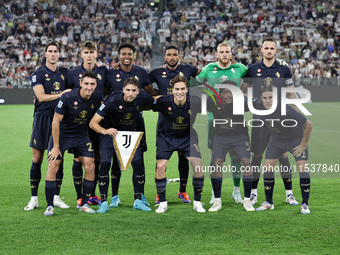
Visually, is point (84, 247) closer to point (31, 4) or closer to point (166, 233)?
point (166, 233)

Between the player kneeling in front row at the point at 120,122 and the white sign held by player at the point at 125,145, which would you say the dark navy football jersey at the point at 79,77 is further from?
the white sign held by player at the point at 125,145

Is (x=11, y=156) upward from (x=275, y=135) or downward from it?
downward

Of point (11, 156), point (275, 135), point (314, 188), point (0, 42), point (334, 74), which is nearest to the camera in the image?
point (275, 135)

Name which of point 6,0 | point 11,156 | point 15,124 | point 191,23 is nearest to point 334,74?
point 191,23

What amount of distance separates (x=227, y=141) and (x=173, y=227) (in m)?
1.54

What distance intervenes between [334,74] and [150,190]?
20939mm

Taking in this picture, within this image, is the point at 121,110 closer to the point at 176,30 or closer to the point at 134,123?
the point at 134,123

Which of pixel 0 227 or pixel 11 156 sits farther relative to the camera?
pixel 11 156

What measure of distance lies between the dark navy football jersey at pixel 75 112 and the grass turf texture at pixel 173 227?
107 cm

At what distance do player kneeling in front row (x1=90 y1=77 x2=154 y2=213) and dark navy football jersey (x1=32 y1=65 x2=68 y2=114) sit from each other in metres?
0.75

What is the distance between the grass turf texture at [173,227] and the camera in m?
5.00

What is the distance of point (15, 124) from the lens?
17.6 m

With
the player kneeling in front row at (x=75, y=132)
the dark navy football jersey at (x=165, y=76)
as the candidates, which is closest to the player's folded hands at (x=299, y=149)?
the dark navy football jersey at (x=165, y=76)

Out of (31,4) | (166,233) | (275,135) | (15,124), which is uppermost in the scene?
(31,4)
